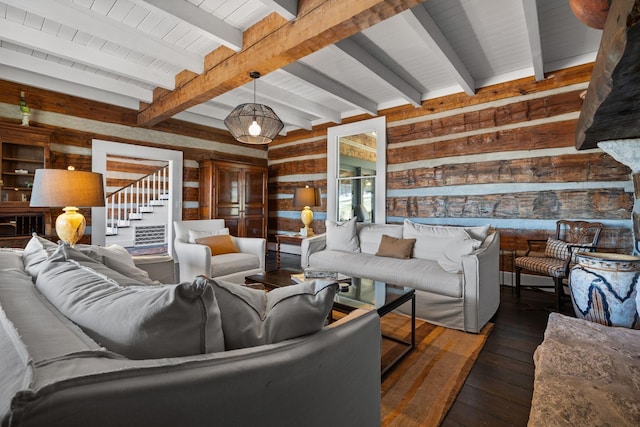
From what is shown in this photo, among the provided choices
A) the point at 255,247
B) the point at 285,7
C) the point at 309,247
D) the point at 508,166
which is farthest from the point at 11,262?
the point at 508,166

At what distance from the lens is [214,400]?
1.98ft

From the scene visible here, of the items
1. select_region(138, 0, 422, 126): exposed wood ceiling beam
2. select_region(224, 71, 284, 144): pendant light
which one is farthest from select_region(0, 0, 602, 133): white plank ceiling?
select_region(224, 71, 284, 144): pendant light

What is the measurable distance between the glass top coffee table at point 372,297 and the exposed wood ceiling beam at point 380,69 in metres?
2.35

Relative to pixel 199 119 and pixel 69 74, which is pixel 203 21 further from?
pixel 199 119

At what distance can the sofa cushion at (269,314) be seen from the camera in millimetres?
815

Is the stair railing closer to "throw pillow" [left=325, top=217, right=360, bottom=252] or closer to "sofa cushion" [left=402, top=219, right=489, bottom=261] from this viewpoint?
"throw pillow" [left=325, top=217, right=360, bottom=252]

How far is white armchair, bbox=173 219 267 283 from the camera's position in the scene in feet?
10.8

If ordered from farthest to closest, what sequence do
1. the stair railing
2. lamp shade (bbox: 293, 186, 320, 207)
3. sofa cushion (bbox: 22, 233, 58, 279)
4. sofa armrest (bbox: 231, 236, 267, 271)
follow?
the stair railing, lamp shade (bbox: 293, 186, 320, 207), sofa armrest (bbox: 231, 236, 267, 271), sofa cushion (bbox: 22, 233, 58, 279)

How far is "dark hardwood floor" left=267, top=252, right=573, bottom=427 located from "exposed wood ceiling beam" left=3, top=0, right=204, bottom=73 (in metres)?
3.92

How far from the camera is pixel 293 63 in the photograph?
11.6 feet

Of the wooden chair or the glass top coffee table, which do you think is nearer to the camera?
the glass top coffee table

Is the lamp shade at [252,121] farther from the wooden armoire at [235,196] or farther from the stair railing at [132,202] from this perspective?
the stair railing at [132,202]

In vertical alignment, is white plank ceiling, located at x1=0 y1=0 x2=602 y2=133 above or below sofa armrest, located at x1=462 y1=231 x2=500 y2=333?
above

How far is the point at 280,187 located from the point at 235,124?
3.58m
